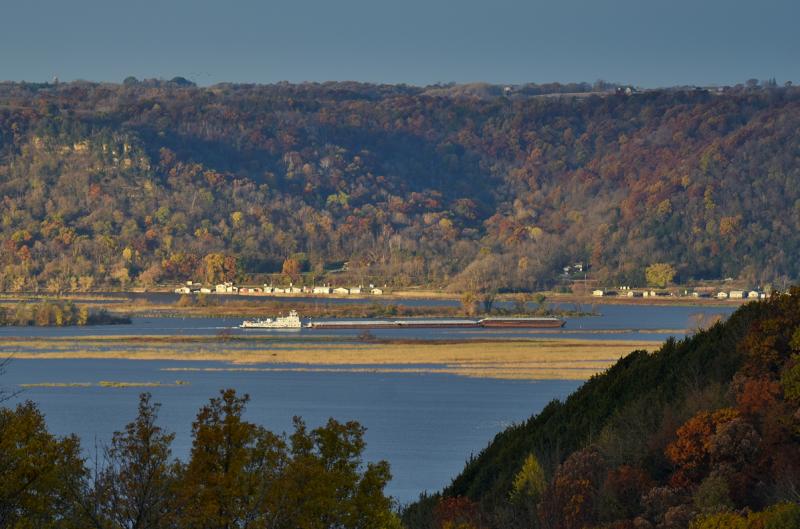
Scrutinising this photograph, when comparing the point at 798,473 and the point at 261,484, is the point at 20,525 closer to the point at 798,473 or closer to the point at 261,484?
the point at 261,484

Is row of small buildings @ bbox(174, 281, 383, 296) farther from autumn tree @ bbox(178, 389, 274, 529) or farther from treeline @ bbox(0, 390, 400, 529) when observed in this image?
autumn tree @ bbox(178, 389, 274, 529)

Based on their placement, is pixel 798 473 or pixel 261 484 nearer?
pixel 261 484

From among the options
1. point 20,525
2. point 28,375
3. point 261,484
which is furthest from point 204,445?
point 28,375

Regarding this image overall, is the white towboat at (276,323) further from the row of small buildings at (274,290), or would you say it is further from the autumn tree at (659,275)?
the autumn tree at (659,275)

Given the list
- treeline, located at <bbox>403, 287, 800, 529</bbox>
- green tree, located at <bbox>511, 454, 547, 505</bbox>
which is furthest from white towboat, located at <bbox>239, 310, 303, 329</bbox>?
green tree, located at <bbox>511, 454, 547, 505</bbox>

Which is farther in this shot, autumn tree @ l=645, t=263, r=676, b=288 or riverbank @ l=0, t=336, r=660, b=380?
autumn tree @ l=645, t=263, r=676, b=288

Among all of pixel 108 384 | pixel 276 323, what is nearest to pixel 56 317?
pixel 276 323
